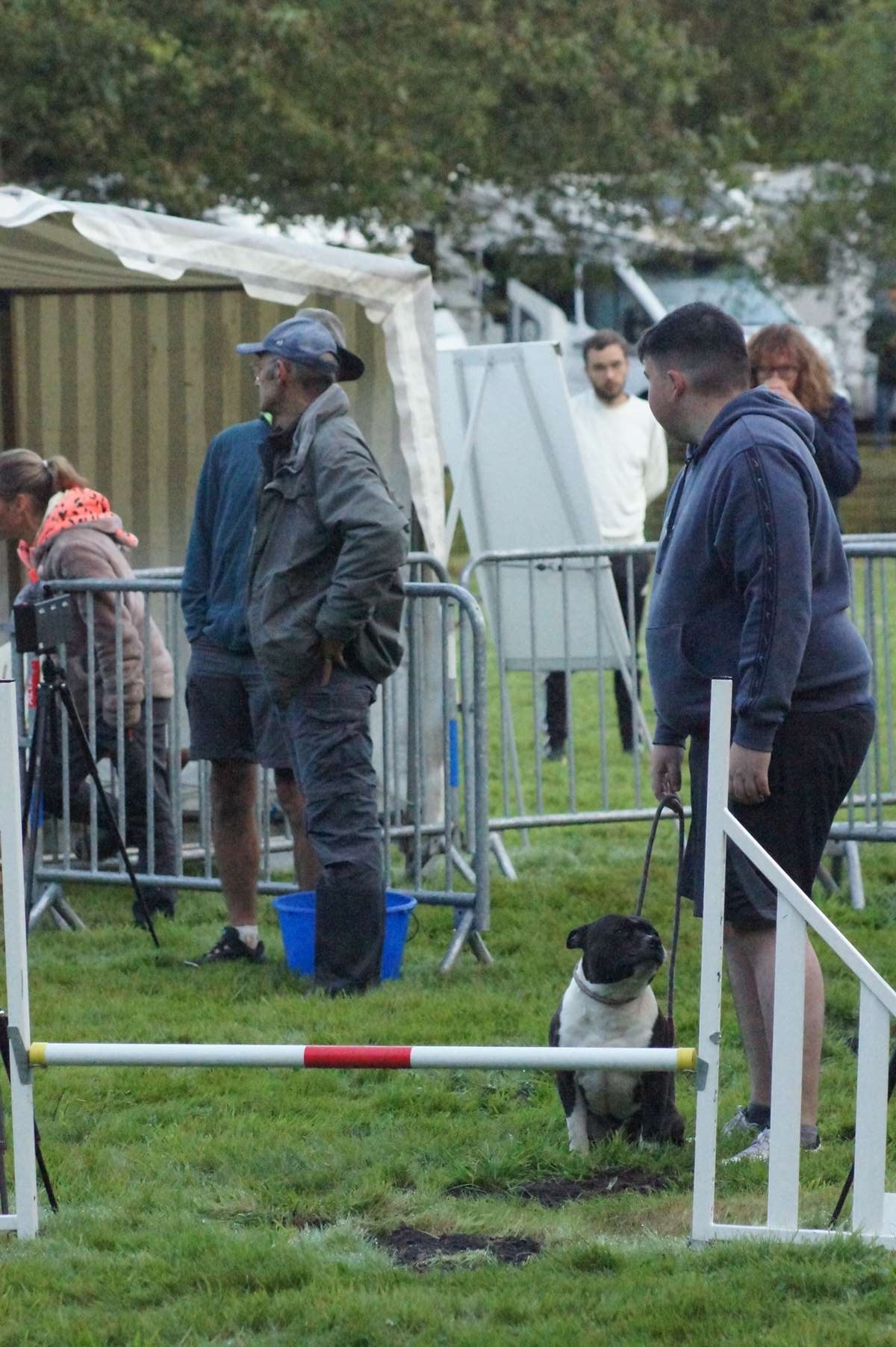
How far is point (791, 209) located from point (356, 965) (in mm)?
17433

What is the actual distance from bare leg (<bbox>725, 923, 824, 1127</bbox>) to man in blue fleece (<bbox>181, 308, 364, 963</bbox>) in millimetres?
2180

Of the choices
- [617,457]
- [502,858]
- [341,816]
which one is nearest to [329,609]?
[341,816]

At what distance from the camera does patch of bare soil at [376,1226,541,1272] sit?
13.1 feet

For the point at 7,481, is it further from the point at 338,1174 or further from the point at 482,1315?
the point at 482,1315

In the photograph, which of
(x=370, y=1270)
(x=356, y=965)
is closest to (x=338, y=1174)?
(x=370, y=1270)

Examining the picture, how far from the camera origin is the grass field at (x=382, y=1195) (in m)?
3.58

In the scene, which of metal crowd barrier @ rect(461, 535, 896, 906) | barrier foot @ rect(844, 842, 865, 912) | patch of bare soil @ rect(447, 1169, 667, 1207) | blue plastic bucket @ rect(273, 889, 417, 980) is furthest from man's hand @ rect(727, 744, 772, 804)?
barrier foot @ rect(844, 842, 865, 912)

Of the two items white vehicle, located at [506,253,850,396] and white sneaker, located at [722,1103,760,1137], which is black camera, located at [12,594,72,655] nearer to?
white sneaker, located at [722,1103,760,1137]

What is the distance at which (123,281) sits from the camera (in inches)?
345

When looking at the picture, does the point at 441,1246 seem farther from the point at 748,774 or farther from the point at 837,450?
the point at 837,450

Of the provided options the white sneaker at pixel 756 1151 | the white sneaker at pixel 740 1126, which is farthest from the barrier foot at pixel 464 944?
the white sneaker at pixel 756 1151

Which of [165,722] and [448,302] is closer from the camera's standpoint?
[165,722]

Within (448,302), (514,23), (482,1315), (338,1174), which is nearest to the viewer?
(482,1315)

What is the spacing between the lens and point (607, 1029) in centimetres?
448
